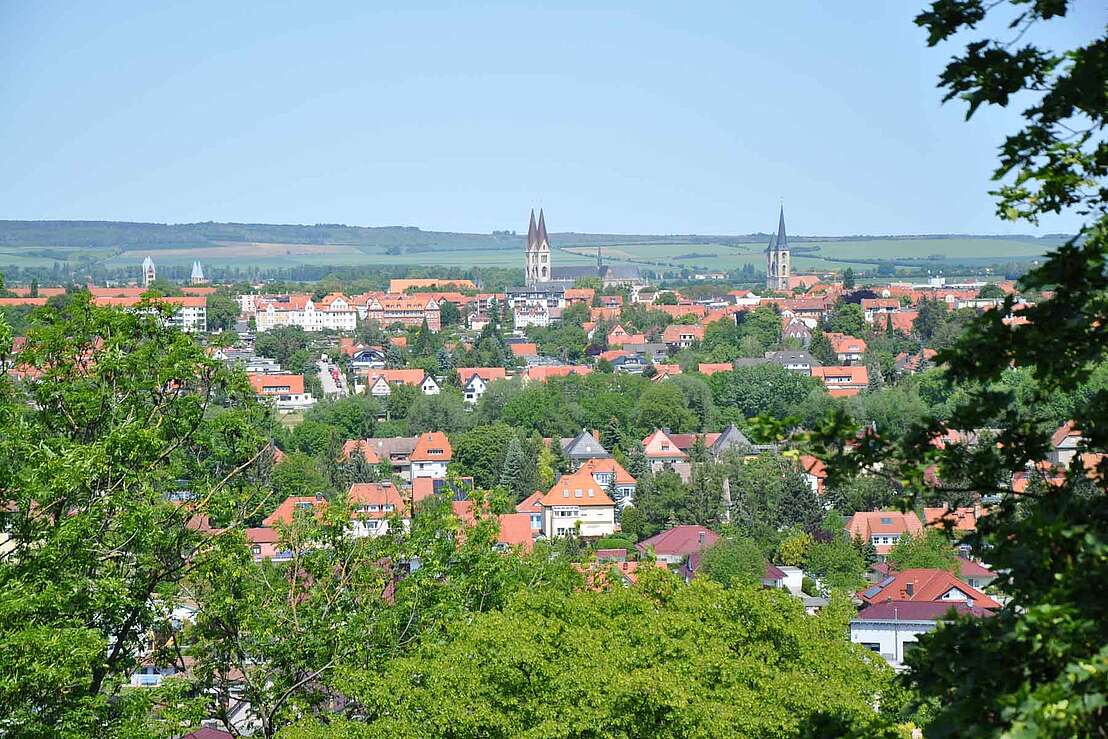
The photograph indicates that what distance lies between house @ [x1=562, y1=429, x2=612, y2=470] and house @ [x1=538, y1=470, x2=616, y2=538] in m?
8.22

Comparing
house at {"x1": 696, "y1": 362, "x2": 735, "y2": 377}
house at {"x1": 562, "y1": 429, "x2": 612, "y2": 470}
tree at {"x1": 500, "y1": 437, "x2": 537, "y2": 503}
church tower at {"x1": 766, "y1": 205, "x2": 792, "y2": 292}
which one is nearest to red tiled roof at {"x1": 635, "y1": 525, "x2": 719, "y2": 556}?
tree at {"x1": 500, "y1": 437, "x2": 537, "y2": 503}

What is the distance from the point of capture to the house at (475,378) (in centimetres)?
7356

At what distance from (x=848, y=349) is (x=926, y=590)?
187 feet

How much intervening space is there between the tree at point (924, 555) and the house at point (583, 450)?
2007cm

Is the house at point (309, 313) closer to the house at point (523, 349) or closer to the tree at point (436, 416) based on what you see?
the house at point (523, 349)

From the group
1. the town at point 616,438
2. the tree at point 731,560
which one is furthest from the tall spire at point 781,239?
the tree at point 731,560

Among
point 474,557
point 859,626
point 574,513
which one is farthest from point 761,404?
point 474,557

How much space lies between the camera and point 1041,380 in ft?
16.6

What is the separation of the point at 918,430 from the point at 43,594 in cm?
594

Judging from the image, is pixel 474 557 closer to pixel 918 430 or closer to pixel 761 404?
pixel 918 430

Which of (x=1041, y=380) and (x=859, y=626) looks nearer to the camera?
(x=1041, y=380)

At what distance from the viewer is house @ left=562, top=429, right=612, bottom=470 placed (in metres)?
52.0

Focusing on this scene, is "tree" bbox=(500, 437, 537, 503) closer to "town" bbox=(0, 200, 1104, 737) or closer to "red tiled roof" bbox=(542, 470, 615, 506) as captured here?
"town" bbox=(0, 200, 1104, 737)

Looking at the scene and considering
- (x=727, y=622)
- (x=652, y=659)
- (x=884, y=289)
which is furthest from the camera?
(x=884, y=289)
